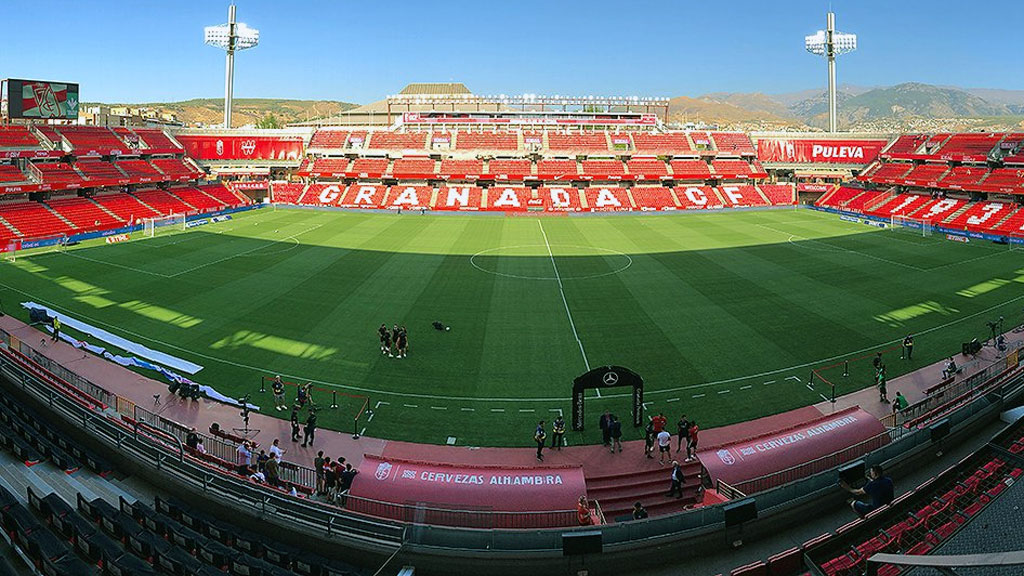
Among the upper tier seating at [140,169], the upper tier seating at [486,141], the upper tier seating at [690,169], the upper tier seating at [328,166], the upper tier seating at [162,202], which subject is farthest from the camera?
the upper tier seating at [486,141]

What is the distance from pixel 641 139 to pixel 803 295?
64.3 meters

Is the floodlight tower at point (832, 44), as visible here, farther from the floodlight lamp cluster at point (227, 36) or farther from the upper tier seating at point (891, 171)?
the floodlight lamp cluster at point (227, 36)

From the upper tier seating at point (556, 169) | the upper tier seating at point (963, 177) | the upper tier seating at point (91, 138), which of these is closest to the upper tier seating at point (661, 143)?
Result: the upper tier seating at point (556, 169)

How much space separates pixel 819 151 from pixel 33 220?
9743 centimetres

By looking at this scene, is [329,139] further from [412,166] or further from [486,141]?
[486,141]

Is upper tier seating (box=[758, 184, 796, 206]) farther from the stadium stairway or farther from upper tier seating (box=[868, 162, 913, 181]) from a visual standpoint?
the stadium stairway

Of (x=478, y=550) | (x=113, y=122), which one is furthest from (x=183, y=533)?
(x=113, y=122)

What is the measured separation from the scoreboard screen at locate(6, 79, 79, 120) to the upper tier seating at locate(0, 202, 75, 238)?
34.1 feet

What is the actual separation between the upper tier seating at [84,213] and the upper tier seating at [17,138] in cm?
670

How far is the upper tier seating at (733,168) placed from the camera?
87.9 m

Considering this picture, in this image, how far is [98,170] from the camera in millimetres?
64312

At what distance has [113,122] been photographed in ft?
255

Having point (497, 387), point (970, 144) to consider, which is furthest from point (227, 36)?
point (970, 144)

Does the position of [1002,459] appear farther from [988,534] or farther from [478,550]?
[478,550]
